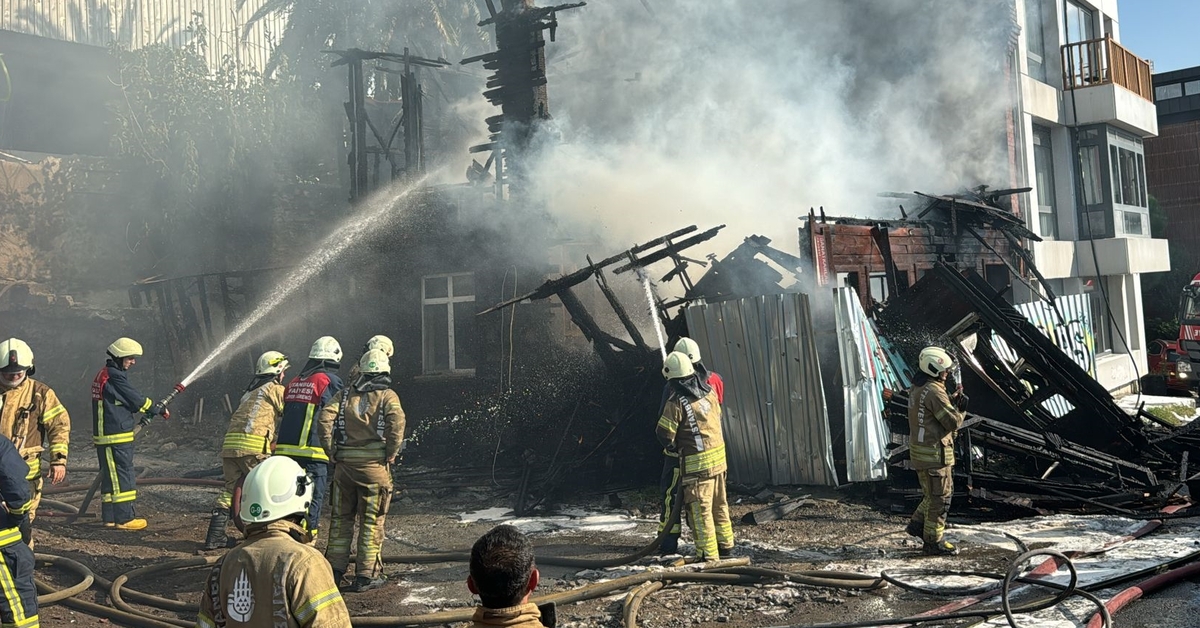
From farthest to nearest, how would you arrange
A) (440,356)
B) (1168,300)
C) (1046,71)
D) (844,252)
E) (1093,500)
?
(1168,300)
(1046,71)
(440,356)
(844,252)
(1093,500)

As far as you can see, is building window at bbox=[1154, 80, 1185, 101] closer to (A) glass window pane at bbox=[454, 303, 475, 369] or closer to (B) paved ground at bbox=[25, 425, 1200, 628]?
(A) glass window pane at bbox=[454, 303, 475, 369]

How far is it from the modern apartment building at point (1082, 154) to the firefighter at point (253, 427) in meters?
14.1

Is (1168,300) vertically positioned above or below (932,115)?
below

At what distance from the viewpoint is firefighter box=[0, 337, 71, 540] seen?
5.98m

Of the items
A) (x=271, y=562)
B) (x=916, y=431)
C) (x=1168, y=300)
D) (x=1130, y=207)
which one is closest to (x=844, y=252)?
(x=916, y=431)

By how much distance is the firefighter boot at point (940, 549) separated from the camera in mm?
6816

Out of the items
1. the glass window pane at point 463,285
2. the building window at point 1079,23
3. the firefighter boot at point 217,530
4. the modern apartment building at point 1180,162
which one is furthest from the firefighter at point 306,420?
the modern apartment building at point 1180,162

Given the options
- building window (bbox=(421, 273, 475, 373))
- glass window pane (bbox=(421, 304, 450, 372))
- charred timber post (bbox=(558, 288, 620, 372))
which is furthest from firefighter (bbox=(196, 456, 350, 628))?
glass window pane (bbox=(421, 304, 450, 372))

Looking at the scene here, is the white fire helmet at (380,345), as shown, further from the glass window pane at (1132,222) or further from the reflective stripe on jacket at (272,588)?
the glass window pane at (1132,222)

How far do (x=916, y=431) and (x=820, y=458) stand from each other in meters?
1.93

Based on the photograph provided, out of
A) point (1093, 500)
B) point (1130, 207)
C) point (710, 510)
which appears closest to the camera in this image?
point (710, 510)

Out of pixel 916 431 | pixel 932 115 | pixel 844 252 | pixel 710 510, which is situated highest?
pixel 932 115

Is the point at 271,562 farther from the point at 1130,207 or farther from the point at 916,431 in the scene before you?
the point at 1130,207

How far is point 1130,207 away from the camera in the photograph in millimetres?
18812
